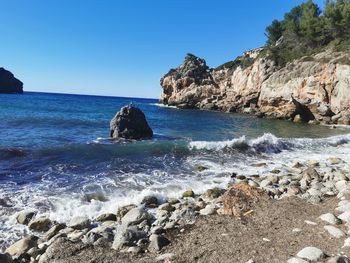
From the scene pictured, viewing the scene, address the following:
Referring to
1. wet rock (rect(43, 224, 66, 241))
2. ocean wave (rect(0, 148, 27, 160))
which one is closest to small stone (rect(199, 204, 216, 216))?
wet rock (rect(43, 224, 66, 241))

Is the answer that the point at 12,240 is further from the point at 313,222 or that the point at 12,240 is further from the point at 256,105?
the point at 256,105

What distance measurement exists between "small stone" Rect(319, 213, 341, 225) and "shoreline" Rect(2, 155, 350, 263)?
79 millimetres

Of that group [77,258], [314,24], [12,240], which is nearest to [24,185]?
[12,240]

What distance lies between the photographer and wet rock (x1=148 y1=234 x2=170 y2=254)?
829cm

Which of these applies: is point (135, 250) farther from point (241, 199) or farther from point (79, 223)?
point (241, 199)

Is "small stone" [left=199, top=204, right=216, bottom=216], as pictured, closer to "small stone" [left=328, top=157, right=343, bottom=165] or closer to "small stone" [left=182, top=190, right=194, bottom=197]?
"small stone" [left=182, top=190, right=194, bottom=197]

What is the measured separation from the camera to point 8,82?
166500 millimetres

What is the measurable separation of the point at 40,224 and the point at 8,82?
6946 inches

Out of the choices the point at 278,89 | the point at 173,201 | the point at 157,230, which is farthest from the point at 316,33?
the point at 157,230

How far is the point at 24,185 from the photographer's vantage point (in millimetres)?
14664

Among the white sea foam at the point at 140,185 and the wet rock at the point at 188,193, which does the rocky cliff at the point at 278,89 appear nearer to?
the white sea foam at the point at 140,185

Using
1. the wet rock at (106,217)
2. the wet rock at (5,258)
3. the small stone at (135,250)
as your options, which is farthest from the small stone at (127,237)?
the wet rock at (5,258)

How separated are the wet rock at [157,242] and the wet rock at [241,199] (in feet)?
9.10

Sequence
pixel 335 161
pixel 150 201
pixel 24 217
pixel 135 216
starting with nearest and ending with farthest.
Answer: pixel 135 216
pixel 24 217
pixel 150 201
pixel 335 161
